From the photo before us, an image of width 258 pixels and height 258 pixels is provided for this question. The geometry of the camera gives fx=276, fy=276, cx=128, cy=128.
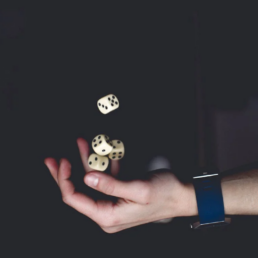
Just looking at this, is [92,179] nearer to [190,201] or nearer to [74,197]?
[74,197]

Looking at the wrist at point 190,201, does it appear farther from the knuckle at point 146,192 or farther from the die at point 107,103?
the die at point 107,103

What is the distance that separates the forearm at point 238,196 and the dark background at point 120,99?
0.39 meters

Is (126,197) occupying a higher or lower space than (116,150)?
lower

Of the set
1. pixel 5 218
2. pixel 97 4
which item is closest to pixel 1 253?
pixel 5 218

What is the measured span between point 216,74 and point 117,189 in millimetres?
1297

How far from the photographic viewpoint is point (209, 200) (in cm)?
115

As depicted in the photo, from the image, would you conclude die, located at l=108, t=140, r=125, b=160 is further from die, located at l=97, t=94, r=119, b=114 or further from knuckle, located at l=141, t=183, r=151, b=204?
knuckle, located at l=141, t=183, r=151, b=204

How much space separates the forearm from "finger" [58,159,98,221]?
0.42m

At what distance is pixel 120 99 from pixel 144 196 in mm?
844

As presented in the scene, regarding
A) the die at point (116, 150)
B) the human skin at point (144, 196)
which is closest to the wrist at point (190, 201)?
the human skin at point (144, 196)

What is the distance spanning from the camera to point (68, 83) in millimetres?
1676

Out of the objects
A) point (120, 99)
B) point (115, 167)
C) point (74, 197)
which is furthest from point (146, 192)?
point (120, 99)

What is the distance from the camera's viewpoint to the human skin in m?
0.99

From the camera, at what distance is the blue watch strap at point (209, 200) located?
115cm
